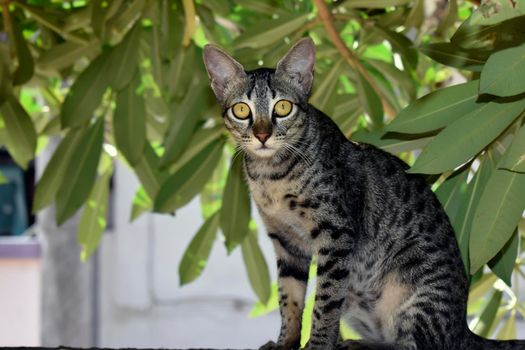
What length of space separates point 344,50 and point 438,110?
2.59 ft

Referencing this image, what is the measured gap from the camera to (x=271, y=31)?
8.96 ft

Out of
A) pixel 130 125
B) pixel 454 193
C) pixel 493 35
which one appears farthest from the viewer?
pixel 130 125

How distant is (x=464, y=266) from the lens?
2.24 meters

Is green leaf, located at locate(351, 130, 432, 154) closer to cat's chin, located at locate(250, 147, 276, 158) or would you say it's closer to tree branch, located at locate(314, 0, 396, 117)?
cat's chin, located at locate(250, 147, 276, 158)

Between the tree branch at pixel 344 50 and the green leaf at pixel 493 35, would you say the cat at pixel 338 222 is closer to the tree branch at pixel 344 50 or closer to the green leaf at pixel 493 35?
the green leaf at pixel 493 35

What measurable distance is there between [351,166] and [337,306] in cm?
32

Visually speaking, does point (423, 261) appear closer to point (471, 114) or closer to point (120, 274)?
point (471, 114)

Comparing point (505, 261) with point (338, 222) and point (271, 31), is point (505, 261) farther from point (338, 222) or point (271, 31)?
point (271, 31)

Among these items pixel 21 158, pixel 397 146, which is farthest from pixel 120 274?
pixel 397 146

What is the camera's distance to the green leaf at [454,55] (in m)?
2.11

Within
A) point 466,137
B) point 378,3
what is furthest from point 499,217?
point 378,3

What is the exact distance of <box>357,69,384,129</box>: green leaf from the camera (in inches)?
110

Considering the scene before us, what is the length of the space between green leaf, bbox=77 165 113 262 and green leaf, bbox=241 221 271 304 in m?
0.56

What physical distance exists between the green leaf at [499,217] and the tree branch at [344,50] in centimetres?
90
